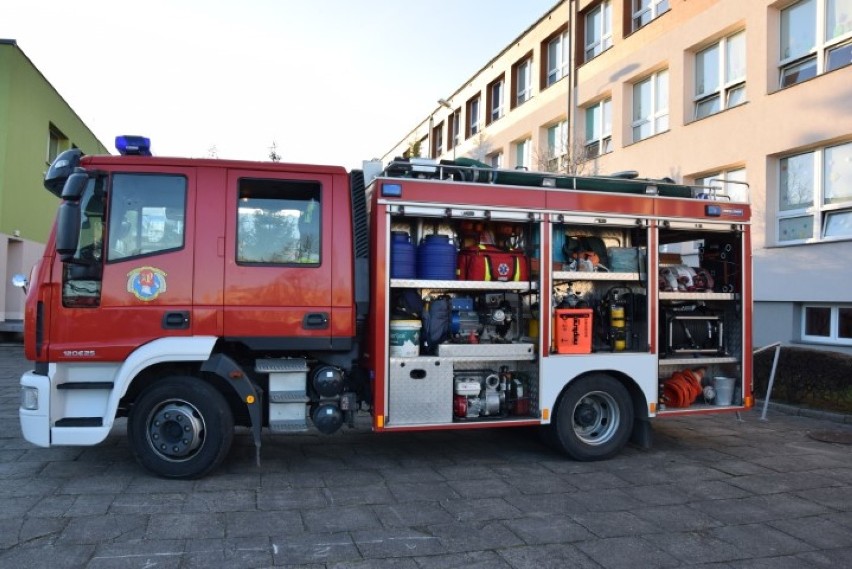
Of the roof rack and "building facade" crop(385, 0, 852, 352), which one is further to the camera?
"building facade" crop(385, 0, 852, 352)

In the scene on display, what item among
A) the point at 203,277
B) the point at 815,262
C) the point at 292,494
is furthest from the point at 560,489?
the point at 815,262

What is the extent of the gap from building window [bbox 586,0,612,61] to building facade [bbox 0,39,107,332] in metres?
15.9

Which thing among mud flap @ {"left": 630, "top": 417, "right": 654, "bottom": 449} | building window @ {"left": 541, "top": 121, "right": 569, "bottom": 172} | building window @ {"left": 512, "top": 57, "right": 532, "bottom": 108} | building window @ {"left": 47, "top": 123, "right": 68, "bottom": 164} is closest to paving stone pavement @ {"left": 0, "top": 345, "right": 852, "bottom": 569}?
mud flap @ {"left": 630, "top": 417, "right": 654, "bottom": 449}

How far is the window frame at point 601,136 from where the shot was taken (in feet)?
59.3

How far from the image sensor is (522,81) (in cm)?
2353

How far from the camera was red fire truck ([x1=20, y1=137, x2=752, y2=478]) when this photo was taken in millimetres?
5426

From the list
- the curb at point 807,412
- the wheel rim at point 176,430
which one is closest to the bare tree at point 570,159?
the curb at point 807,412

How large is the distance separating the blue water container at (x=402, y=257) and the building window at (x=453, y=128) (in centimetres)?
2363

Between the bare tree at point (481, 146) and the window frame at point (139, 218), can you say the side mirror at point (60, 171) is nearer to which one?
the window frame at point (139, 218)

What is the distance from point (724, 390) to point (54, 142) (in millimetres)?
22869

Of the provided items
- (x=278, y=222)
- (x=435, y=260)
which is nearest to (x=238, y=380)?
(x=278, y=222)

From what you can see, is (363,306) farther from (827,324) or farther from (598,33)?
(598,33)

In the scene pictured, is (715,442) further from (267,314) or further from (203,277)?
(203,277)

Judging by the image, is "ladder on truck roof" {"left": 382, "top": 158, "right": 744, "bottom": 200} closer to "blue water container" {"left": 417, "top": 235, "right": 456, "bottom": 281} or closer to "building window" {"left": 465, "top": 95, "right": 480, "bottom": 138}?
"blue water container" {"left": 417, "top": 235, "right": 456, "bottom": 281}
